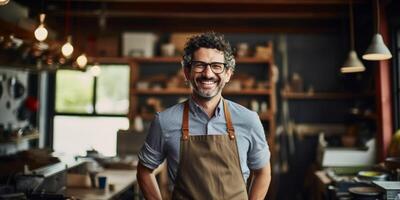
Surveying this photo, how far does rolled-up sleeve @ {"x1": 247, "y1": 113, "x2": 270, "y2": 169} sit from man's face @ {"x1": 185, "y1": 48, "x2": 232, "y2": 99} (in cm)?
28

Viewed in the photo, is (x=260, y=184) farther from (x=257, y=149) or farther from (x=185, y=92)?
(x=185, y=92)

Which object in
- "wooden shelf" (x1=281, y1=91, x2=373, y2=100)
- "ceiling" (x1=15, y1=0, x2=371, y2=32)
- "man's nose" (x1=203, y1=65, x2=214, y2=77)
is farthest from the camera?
"wooden shelf" (x1=281, y1=91, x2=373, y2=100)

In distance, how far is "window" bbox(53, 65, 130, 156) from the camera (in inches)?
305

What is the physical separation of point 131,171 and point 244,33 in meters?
3.03

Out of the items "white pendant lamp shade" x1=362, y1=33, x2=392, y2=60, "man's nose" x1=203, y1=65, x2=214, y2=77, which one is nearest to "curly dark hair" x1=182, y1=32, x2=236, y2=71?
"man's nose" x1=203, y1=65, x2=214, y2=77

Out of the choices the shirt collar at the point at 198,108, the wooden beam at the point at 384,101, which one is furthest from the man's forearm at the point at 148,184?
the wooden beam at the point at 384,101

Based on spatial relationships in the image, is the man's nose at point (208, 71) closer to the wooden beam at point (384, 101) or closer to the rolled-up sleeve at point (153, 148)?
the rolled-up sleeve at point (153, 148)

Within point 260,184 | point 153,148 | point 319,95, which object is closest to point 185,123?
point 153,148

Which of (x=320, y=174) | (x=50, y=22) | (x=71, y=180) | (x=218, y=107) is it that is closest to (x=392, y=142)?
(x=320, y=174)

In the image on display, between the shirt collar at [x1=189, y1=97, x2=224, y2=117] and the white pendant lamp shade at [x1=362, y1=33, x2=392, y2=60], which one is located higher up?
the white pendant lamp shade at [x1=362, y1=33, x2=392, y2=60]

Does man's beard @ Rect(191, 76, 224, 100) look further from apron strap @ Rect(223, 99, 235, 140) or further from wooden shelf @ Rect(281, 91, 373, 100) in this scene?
wooden shelf @ Rect(281, 91, 373, 100)

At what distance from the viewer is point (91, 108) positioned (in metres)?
7.82

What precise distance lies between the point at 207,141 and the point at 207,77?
1.05 ft

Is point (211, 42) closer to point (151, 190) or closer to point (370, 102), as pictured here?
point (151, 190)
